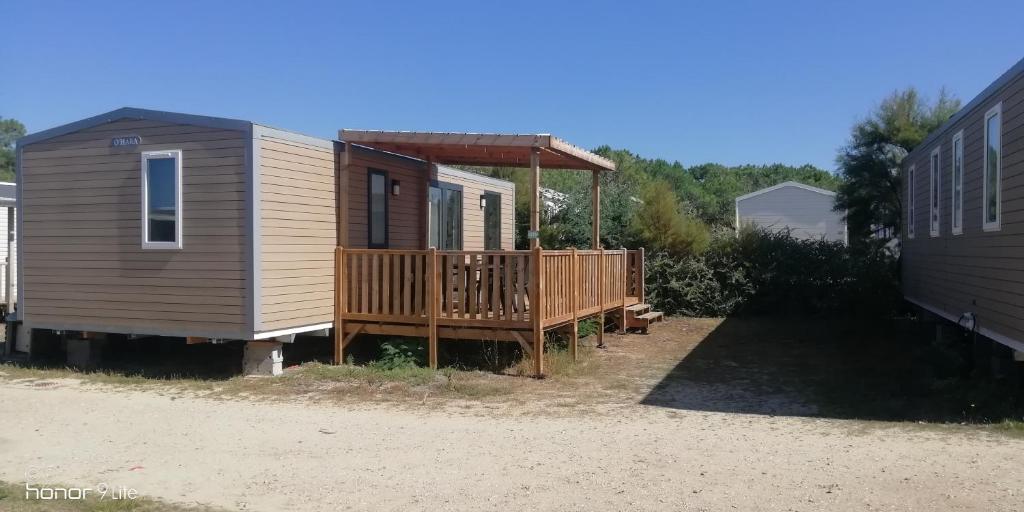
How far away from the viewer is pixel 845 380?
9.40 meters

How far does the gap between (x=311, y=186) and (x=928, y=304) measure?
30.7ft

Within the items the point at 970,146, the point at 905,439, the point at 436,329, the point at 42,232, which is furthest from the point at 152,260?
the point at 970,146

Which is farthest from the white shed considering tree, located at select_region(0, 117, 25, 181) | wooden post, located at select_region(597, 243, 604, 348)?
tree, located at select_region(0, 117, 25, 181)

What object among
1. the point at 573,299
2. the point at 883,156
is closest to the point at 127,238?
the point at 573,299

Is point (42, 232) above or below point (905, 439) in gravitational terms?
above

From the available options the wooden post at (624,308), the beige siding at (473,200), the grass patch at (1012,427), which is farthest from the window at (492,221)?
the grass patch at (1012,427)

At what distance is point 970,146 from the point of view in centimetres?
949

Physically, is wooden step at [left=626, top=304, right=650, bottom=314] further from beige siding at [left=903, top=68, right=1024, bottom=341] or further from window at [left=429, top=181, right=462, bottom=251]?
beige siding at [left=903, top=68, right=1024, bottom=341]

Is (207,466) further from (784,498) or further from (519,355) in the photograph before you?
(519,355)

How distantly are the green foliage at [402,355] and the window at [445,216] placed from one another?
2.82 m

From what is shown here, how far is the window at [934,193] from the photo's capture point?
37.7 ft

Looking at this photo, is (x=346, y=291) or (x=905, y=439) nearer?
(x=905, y=439)

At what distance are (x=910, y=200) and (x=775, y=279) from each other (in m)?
2.95

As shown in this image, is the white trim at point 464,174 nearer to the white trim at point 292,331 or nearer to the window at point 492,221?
the window at point 492,221
